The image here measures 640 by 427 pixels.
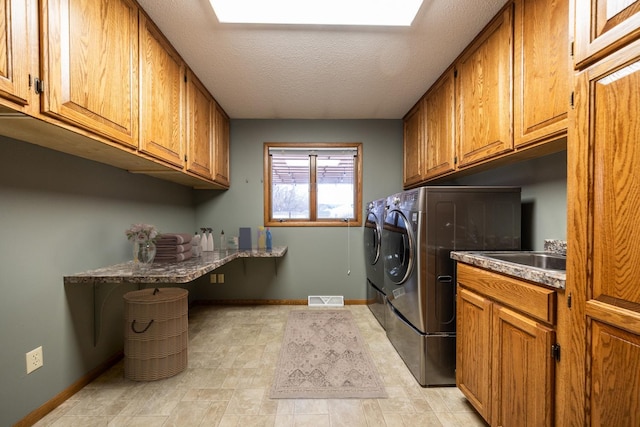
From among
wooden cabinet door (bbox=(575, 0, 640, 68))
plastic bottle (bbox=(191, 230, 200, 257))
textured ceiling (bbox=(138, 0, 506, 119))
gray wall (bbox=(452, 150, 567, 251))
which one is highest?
textured ceiling (bbox=(138, 0, 506, 119))

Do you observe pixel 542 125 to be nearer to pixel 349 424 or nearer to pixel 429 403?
pixel 429 403

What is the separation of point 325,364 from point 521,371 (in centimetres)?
126

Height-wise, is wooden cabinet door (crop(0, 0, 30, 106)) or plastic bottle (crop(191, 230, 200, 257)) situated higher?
wooden cabinet door (crop(0, 0, 30, 106))

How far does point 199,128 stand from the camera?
97.0 inches

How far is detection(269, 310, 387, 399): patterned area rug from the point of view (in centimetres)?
168

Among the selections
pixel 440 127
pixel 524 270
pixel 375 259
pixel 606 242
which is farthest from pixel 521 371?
pixel 440 127

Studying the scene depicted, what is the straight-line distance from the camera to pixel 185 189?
3201 mm

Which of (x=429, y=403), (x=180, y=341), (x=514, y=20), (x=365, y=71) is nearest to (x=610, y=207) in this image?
(x=514, y=20)

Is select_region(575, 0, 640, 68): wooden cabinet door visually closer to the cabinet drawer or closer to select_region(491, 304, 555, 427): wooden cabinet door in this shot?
the cabinet drawer

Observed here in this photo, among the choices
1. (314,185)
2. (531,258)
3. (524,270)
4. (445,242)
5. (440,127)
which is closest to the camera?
(524,270)

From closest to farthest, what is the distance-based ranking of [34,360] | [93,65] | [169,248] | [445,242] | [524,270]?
1. [524,270]
2. [93,65]
3. [34,360]
4. [445,242]
5. [169,248]

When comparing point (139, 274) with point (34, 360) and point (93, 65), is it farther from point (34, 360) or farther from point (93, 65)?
point (93, 65)

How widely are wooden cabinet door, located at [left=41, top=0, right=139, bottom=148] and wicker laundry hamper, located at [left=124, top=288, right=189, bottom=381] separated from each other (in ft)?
3.30

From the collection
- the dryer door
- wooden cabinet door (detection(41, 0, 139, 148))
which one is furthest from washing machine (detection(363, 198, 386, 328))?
wooden cabinet door (detection(41, 0, 139, 148))
